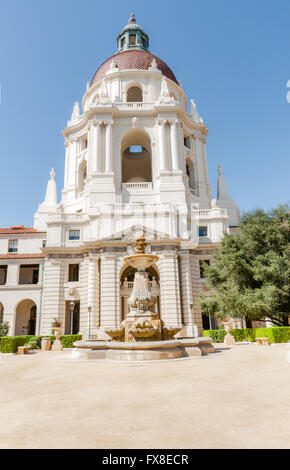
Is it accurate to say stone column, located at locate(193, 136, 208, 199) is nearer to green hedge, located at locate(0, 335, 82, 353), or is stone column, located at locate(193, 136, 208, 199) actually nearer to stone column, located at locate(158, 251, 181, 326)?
stone column, located at locate(158, 251, 181, 326)

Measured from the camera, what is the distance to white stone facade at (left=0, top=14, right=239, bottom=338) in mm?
34312

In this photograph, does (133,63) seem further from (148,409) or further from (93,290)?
(148,409)

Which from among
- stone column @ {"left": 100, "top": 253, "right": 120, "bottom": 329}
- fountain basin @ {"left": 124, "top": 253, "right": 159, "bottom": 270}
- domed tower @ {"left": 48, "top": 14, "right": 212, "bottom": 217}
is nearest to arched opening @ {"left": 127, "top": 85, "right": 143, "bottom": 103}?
domed tower @ {"left": 48, "top": 14, "right": 212, "bottom": 217}

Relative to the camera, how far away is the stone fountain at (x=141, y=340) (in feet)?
47.6

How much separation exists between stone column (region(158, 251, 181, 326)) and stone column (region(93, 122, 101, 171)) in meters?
16.5

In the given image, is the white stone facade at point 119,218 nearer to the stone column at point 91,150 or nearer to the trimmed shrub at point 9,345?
the stone column at point 91,150

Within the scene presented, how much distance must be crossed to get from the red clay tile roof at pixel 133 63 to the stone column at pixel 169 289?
34.9 m

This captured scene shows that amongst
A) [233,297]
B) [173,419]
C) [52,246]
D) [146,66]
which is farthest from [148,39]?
[173,419]
